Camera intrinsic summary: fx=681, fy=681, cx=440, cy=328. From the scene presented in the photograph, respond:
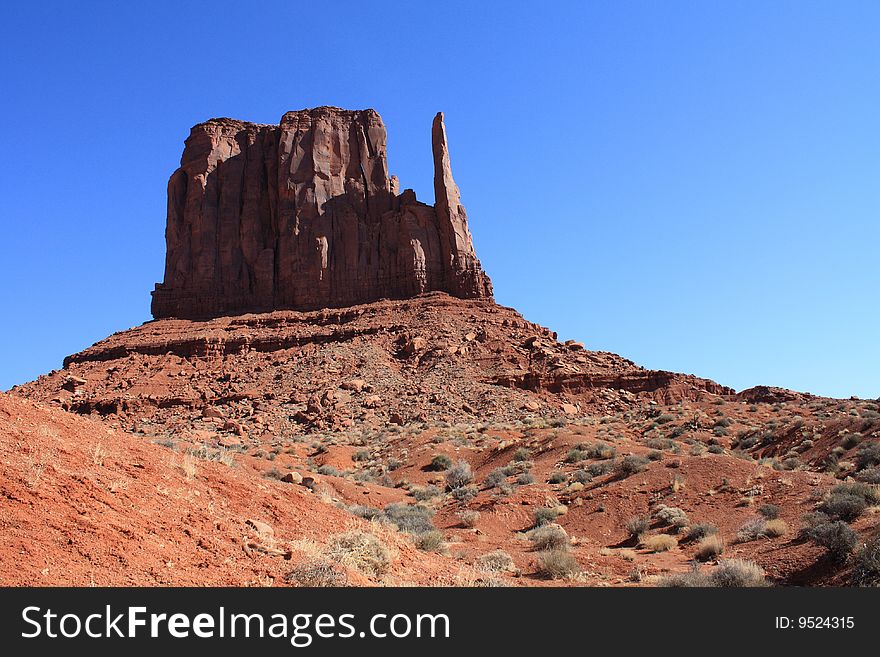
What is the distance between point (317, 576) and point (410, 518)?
9.41 metres

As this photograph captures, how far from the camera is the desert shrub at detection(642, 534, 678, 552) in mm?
15031

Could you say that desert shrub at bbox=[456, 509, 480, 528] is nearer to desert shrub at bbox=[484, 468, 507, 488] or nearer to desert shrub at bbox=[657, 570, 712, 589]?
desert shrub at bbox=[484, 468, 507, 488]

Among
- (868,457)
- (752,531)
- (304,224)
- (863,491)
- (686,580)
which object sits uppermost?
(304,224)

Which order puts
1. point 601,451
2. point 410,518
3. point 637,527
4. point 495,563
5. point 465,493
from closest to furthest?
1. point 495,563
2. point 637,527
3. point 410,518
4. point 465,493
5. point 601,451

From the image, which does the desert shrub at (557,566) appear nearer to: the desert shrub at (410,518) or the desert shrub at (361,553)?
the desert shrub at (410,518)

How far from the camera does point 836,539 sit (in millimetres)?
10875

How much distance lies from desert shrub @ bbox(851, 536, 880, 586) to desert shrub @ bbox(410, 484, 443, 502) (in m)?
15.7

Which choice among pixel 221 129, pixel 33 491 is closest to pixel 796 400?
pixel 33 491

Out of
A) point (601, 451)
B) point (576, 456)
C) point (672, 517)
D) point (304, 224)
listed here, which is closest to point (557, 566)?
point (672, 517)

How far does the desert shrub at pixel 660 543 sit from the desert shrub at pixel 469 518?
4.80m

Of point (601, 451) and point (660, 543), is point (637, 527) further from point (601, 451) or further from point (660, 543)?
point (601, 451)

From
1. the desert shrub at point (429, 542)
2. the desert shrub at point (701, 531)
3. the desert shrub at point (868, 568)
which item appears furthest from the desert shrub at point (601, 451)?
the desert shrub at point (868, 568)

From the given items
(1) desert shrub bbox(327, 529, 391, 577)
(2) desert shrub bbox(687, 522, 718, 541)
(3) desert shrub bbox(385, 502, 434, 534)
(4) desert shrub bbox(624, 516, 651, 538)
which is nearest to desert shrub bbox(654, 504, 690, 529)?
(4) desert shrub bbox(624, 516, 651, 538)

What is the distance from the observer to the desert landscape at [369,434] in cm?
867
